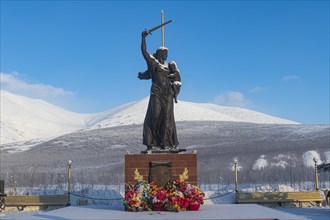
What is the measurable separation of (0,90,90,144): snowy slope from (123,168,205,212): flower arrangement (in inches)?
3521

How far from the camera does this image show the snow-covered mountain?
10894 cm

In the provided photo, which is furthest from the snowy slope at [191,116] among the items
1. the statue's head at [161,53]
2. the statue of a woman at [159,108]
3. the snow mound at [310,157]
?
the statue of a woman at [159,108]

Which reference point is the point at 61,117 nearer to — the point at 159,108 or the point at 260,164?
the point at 260,164

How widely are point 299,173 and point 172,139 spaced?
3511cm

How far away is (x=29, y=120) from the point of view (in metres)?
129

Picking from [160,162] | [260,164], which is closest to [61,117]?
[260,164]

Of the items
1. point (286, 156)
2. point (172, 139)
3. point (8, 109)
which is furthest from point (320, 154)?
point (8, 109)

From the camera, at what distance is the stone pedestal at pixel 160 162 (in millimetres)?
14766

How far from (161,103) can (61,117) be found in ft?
490

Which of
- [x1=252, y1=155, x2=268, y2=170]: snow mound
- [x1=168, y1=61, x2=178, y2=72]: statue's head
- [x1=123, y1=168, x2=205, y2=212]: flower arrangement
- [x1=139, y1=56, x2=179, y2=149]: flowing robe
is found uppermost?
[x1=168, y1=61, x2=178, y2=72]: statue's head

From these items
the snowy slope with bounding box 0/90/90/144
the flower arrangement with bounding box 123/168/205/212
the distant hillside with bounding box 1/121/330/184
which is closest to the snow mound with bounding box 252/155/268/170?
the distant hillside with bounding box 1/121/330/184

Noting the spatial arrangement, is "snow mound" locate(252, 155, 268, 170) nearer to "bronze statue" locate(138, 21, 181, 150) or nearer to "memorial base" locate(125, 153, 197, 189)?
"bronze statue" locate(138, 21, 181, 150)

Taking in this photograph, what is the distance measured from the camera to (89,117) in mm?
180500

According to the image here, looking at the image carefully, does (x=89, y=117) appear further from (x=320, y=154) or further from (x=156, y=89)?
(x=156, y=89)
